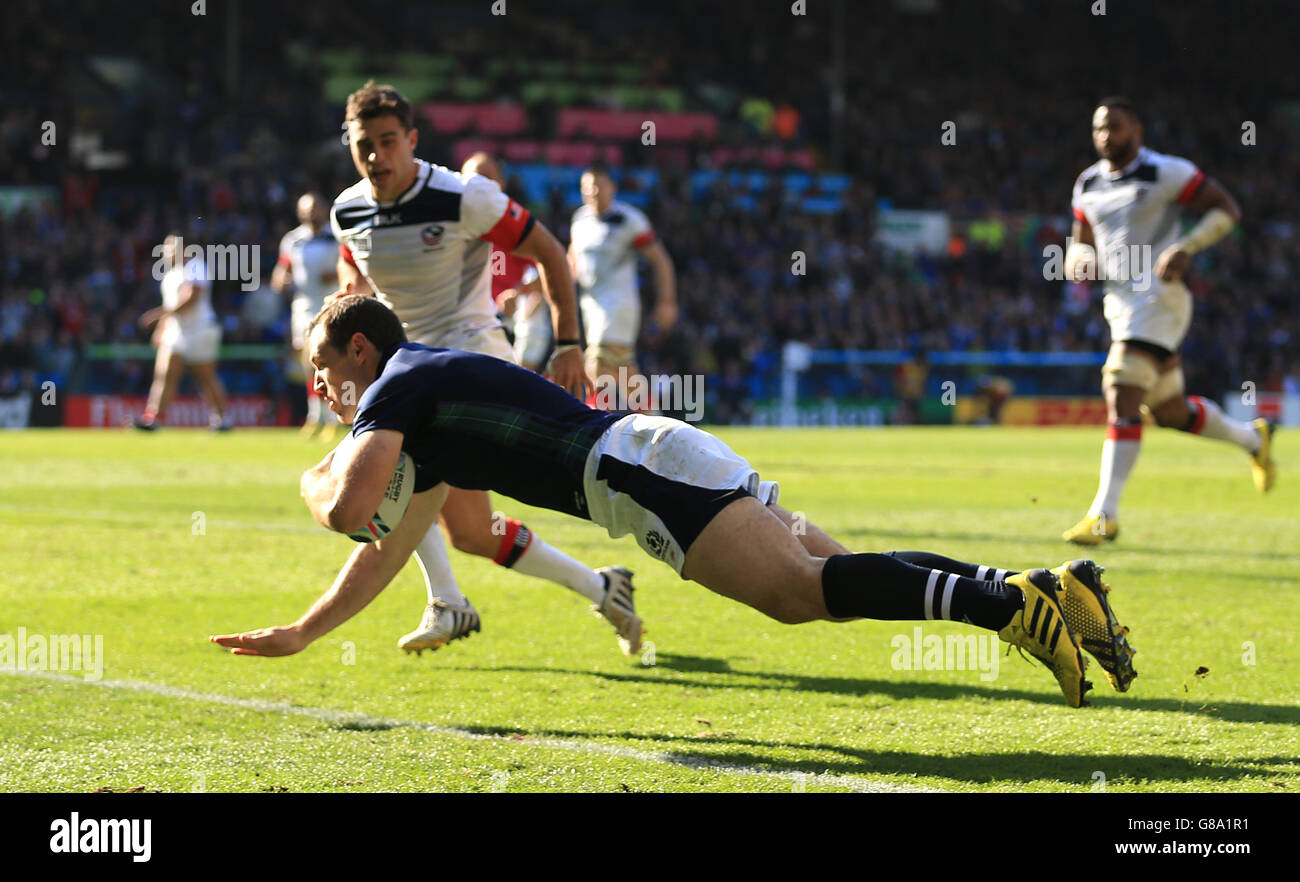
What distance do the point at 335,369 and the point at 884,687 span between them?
226cm

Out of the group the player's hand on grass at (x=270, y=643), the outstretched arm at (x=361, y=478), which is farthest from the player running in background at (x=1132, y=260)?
the outstretched arm at (x=361, y=478)

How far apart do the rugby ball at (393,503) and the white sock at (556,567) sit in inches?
67.3

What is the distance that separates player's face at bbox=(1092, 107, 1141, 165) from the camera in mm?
9938

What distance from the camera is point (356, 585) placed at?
16.5 ft

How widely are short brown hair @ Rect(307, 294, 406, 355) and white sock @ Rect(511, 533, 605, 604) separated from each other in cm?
183

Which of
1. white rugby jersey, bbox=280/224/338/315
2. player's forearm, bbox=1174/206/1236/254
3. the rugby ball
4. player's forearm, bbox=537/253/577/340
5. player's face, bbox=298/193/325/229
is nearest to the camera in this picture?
the rugby ball

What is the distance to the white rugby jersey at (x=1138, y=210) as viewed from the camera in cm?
1017

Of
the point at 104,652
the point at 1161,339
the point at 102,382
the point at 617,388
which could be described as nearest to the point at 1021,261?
the point at 102,382

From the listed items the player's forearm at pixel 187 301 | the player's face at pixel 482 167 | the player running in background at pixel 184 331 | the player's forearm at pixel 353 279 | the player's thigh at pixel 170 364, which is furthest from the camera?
the player's thigh at pixel 170 364

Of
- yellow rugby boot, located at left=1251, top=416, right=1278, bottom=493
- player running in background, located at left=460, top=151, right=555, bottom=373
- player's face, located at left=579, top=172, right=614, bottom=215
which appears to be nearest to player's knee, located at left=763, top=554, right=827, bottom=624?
player running in background, located at left=460, top=151, right=555, bottom=373

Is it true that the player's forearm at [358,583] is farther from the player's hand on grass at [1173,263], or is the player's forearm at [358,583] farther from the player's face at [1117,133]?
the player's face at [1117,133]

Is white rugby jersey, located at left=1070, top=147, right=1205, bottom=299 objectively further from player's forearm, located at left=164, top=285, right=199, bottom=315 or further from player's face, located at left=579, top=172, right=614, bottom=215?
player's forearm, located at left=164, top=285, right=199, bottom=315

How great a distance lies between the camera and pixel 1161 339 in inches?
404

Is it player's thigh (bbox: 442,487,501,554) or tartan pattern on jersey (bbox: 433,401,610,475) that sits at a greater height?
tartan pattern on jersey (bbox: 433,401,610,475)
